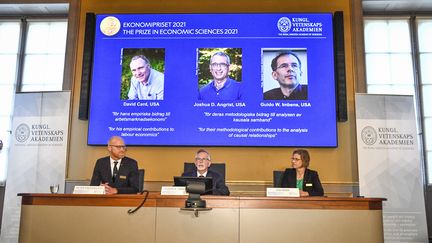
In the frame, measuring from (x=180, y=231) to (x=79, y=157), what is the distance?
2.84 metres

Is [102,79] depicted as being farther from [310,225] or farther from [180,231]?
[310,225]

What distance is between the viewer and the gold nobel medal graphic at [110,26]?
213 inches

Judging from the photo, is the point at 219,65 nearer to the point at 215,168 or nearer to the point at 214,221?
the point at 215,168

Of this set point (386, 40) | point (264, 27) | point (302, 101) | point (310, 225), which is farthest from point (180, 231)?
point (386, 40)

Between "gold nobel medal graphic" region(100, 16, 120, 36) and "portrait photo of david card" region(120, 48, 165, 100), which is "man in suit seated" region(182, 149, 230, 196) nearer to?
"portrait photo of david card" region(120, 48, 165, 100)

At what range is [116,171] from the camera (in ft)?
12.9

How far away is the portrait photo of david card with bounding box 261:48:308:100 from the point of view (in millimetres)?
5180

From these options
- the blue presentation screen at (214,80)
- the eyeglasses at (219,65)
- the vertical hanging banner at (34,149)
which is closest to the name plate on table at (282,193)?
the blue presentation screen at (214,80)

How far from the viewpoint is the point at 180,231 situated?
2.97m

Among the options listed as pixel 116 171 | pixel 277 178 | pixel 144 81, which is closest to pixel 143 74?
pixel 144 81

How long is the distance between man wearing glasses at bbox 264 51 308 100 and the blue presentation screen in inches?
0.5

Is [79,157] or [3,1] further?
[3,1]

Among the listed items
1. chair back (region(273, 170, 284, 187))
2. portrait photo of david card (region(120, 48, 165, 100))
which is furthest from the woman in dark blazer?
portrait photo of david card (region(120, 48, 165, 100))

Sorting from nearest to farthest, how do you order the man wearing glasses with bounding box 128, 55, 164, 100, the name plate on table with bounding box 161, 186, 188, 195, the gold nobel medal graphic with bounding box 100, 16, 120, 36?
1. the name plate on table with bounding box 161, 186, 188, 195
2. the man wearing glasses with bounding box 128, 55, 164, 100
3. the gold nobel medal graphic with bounding box 100, 16, 120, 36
